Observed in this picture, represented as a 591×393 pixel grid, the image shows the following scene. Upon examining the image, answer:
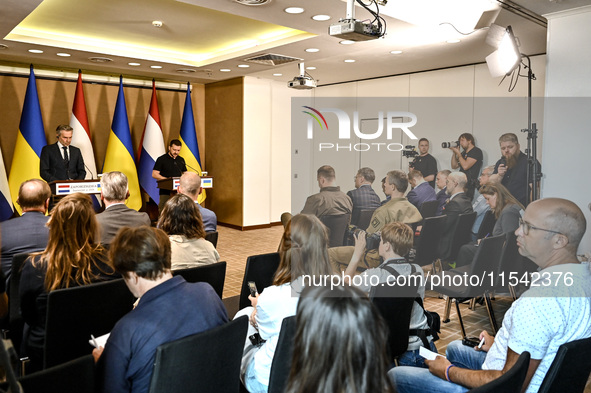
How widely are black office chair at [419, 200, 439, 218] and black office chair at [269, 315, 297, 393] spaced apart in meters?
3.94

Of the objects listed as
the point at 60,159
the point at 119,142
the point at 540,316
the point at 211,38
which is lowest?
the point at 540,316

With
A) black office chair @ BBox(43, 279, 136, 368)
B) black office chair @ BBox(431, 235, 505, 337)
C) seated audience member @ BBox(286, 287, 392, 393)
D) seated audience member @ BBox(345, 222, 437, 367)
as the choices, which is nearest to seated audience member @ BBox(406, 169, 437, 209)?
black office chair @ BBox(431, 235, 505, 337)

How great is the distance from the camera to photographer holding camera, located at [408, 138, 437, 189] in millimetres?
7441

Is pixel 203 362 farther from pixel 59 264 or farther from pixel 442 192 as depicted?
pixel 442 192

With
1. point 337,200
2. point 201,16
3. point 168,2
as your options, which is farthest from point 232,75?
point 337,200

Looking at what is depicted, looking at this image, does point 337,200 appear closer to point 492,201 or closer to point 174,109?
point 492,201

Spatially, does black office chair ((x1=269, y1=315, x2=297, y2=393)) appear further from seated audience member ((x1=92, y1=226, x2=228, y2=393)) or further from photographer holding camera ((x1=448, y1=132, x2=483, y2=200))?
photographer holding camera ((x1=448, y1=132, x2=483, y2=200))

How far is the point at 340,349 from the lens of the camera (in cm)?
96

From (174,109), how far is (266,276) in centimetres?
683

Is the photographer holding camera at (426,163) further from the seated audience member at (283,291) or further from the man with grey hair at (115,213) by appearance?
the seated audience member at (283,291)

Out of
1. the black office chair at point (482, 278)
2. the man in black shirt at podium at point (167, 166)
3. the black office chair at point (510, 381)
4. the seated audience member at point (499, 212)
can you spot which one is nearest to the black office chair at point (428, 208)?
the seated audience member at point (499, 212)

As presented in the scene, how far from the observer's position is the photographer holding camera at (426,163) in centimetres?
744

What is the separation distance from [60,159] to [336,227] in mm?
4642

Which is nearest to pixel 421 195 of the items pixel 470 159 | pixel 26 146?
pixel 470 159
